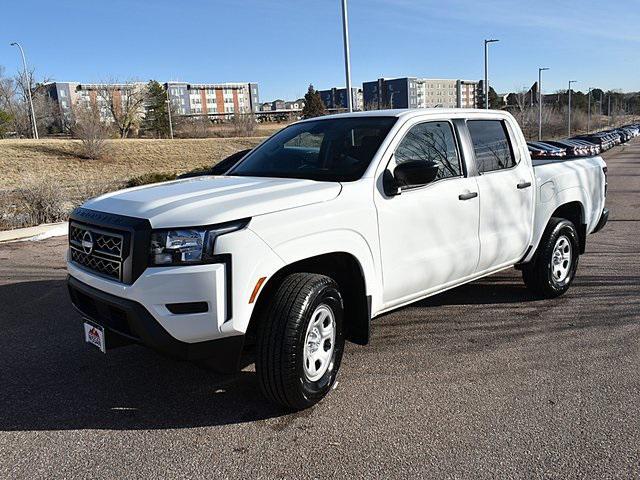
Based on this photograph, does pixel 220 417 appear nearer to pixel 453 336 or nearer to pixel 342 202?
pixel 342 202

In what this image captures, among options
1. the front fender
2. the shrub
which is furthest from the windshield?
the shrub

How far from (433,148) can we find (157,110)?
285 ft

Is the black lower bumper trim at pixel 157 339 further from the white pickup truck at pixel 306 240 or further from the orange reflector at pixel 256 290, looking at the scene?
the orange reflector at pixel 256 290

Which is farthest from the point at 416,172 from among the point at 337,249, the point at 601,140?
the point at 601,140

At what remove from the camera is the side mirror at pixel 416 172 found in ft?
12.8

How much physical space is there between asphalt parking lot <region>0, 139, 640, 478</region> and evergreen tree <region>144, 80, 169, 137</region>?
85.3 meters

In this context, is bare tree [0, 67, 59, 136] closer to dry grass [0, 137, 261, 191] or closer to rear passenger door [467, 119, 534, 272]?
dry grass [0, 137, 261, 191]

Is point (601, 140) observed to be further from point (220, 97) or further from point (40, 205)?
point (220, 97)

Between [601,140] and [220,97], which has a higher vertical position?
[220,97]

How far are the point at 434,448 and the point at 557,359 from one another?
5.57ft

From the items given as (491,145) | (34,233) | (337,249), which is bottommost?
(34,233)

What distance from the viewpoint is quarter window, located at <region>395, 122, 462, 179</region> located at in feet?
14.3

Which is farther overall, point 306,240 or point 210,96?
point 210,96

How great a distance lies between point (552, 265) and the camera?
5785 mm
